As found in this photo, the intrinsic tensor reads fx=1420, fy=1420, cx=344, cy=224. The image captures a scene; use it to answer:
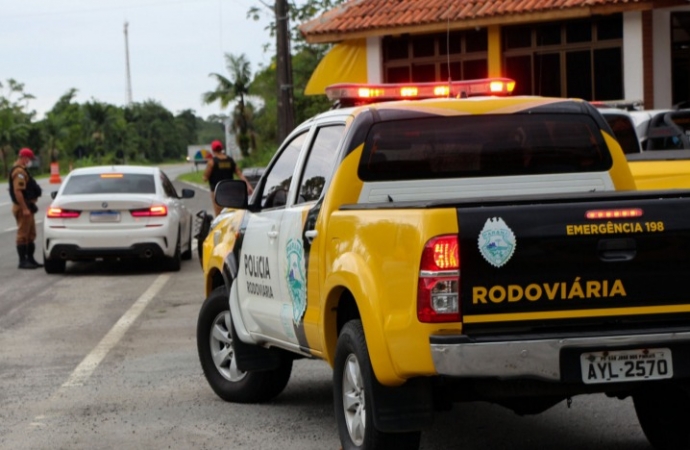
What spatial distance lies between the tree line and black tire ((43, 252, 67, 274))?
24.6 meters

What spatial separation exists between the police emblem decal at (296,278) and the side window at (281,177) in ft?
1.90

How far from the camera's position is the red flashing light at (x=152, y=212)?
61.6ft

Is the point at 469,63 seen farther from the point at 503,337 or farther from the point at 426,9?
the point at 503,337

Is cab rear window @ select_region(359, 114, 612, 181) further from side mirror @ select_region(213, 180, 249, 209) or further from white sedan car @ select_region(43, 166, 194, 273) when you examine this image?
white sedan car @ select_region(43, 166, 194, 273)

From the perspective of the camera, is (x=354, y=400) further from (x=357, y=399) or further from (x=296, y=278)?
(x=296, y=278)

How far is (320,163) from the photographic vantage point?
25.3 feet

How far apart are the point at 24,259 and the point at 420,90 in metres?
12.4

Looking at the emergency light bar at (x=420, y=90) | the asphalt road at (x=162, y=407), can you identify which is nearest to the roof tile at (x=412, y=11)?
the asphalt road at (x=162, y=407)

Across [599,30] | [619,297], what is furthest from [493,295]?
[599,30]

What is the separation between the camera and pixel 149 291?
1662 centimetres

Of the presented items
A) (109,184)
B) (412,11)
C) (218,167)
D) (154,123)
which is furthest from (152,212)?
(154,123)

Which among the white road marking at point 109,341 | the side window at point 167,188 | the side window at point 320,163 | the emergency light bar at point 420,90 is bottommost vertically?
the white road marking at point 109,341

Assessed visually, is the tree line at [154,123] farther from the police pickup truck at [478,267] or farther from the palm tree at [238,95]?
the police pickup truck at [478,267]

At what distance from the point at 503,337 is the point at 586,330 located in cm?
38
